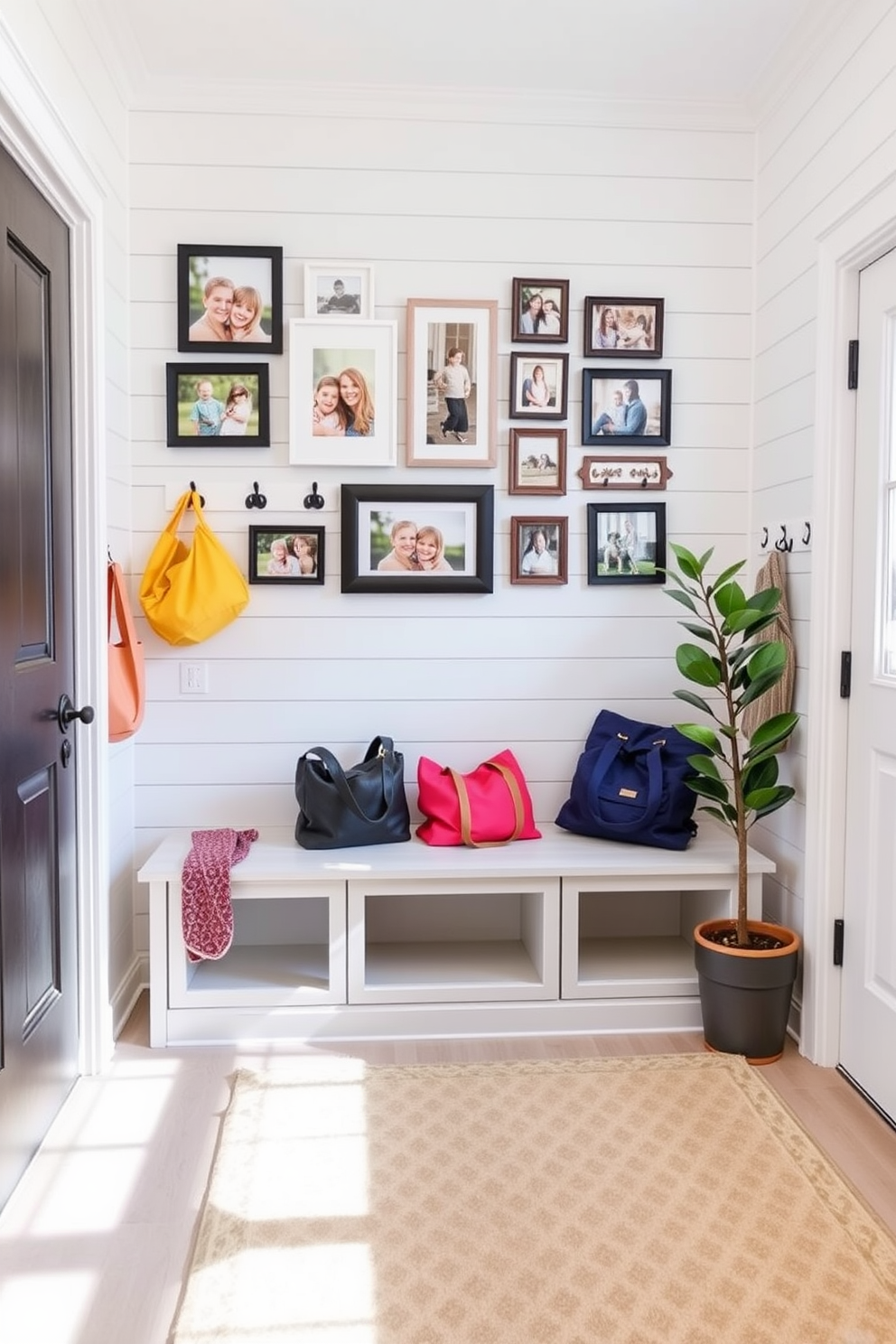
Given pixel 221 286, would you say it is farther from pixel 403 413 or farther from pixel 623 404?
pixel 623 404

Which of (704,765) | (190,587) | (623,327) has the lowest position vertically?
(704,765)

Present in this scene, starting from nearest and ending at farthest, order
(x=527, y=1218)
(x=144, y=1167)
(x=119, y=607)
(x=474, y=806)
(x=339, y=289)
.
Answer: (x=527, y=1218) < (x=144, y=1167) < (x=119, y=607) < (x=474, y=806) < (x=339, y=289)

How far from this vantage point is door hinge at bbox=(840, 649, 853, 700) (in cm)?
263

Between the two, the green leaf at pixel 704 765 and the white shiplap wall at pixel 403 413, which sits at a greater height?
the white shiplap wall at pixel 403 413

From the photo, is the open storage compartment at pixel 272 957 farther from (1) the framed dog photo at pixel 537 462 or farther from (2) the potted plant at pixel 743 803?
(1) the framed dog photo at pixel 537 462

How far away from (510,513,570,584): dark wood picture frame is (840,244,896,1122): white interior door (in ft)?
3.02

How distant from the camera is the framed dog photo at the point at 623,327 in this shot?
3.19 meters

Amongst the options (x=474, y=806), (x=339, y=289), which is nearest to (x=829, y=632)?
(x=474, y=806)

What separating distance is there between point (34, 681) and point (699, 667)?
167 centimetres

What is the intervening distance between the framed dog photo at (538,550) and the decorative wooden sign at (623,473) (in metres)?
0.16

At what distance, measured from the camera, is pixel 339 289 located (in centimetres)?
313

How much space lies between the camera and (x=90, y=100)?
258 cm

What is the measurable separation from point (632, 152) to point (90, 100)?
63.6 inches

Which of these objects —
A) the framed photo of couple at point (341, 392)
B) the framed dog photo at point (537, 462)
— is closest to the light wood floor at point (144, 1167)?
the framed dog photo at point (537, 462)
